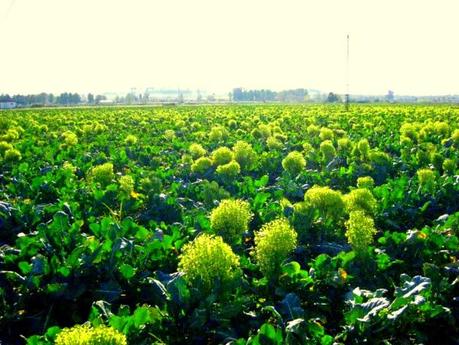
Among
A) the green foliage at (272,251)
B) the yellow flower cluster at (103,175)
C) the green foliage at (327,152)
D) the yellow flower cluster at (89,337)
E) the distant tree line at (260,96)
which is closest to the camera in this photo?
the yellow flower cluster at (89,337)

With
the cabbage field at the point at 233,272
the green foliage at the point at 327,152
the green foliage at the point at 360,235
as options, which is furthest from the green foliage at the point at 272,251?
the green foliage at the point at 327,152

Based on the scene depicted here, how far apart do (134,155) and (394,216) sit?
9.10 metres

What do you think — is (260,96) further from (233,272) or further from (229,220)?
(233,272)

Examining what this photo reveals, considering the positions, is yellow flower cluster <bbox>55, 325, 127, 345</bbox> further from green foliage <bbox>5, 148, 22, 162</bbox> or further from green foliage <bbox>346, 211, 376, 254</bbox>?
green foliage <bbox>5, 148, 22, 162</bbox>

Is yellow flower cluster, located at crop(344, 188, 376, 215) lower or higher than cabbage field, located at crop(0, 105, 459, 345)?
higher

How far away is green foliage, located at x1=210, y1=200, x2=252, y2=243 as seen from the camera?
491 cm

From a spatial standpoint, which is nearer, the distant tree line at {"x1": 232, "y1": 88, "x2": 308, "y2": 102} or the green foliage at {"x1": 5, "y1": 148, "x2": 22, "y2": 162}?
the green foliage at {"x1": 5, "y1": 148, "x2": 22, "y2": 162}

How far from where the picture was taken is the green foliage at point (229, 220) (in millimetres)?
4914

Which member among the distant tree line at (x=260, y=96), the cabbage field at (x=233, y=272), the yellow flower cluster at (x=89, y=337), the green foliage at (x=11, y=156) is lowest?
the cabbage field at (x=233, y=272)

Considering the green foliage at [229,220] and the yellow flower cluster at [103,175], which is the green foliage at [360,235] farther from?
the yellow flower cluster at [103,175]

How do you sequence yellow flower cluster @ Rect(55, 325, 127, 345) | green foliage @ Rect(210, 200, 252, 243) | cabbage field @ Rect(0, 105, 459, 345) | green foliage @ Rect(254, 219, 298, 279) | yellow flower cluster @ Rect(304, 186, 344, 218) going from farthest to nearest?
yellow flower cluster @ Rect(304, 186, 344, 218), green foliage @ Rect(210, 200, 252, 243), green foliage @ Rect(254, 219, 298, 279), cabbage field @ Rect(0, 105, 459, 345), yellow flower cluster @ Rect(55, 325, 127, 345)

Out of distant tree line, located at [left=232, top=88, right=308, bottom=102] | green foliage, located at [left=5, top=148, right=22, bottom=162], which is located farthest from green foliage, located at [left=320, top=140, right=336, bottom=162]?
distant tree line, located at [left=232, top=88, right=308, bottom=102]

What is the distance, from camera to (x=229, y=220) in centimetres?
491

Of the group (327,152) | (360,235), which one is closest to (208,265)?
Result: (360,235)
